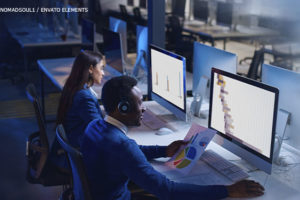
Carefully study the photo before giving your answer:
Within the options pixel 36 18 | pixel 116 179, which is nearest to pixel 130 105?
pixel 116 179

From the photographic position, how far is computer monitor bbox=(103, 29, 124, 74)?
3.69 meters

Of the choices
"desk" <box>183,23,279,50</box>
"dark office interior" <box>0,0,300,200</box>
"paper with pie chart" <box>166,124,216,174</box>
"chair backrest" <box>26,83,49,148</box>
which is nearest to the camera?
"paper with pie chart" <box>166,124,216,174</box>

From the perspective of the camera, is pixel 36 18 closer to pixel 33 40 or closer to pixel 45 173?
pixel 33 40

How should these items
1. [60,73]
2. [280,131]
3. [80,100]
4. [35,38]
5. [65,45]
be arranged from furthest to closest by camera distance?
[35,38], [65,45], [60,73], [80,100], [280,131]

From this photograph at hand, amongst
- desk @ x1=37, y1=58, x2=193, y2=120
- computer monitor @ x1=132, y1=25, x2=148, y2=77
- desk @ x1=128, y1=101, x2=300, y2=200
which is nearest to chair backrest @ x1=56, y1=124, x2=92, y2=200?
desk @ x1=128, y1=101, x2=300, y2=200

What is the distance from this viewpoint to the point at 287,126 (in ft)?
7.39

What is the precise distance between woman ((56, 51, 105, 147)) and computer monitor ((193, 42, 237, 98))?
749 mm

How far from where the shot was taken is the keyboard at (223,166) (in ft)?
6.53

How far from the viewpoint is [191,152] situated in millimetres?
2152

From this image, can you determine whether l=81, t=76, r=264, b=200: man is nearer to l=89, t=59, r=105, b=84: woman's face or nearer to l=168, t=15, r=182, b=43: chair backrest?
l=89, t=59, r=105, b=84: woman's face

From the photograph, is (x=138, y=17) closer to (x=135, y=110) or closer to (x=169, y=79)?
(x=169, y=79)

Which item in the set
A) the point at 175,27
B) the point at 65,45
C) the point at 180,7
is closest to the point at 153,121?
the point at 65,45

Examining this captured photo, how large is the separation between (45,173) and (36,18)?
5.30 meters

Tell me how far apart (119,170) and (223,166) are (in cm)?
62
